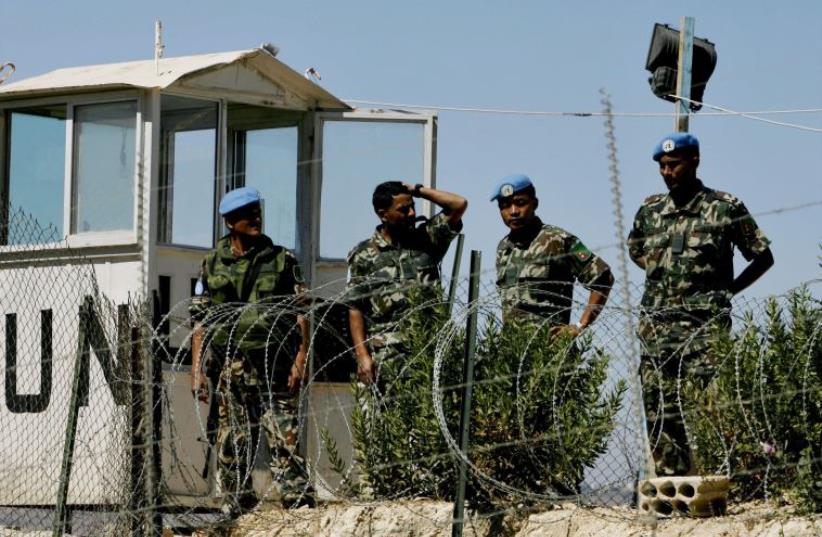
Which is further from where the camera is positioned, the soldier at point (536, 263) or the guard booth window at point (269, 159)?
the guard booth window at point (269, 159)

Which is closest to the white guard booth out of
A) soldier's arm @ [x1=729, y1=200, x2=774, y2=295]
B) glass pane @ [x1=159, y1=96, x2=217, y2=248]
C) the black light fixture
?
glass pane @ [x1=159, y1=96, x2=217, y2=248]

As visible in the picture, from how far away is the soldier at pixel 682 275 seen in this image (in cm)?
792

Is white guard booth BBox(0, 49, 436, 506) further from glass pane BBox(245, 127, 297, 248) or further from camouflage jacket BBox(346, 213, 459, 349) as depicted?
camouflage jacket BBox(346, 213, 459, 349)

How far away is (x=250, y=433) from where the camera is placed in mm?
8562

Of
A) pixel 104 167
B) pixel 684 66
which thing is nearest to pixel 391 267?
pixel 104 167

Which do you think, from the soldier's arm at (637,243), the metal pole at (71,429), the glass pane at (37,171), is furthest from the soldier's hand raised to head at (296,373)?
the glass pane at (37,171)

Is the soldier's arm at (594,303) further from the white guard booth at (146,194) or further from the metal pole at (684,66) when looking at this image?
the metal pole at (684,66)

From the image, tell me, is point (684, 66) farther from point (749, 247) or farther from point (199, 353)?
point (199, 353)

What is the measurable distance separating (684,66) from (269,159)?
8.77 ft

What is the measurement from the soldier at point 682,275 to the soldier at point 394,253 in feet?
3.20

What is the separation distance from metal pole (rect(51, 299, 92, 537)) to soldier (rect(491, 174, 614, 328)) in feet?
6.16

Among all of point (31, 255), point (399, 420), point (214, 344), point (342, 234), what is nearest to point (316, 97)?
point (342, 234)

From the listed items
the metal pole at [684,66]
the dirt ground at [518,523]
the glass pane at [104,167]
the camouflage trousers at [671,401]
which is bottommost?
the dirt ground at [518,523]

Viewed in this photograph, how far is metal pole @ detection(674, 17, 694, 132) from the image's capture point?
1164 cm
